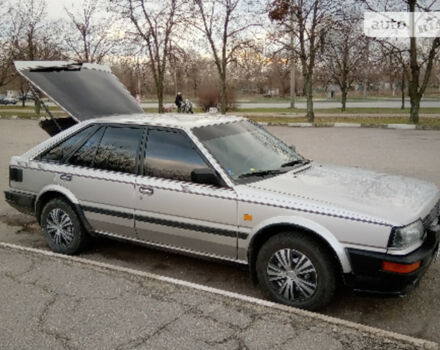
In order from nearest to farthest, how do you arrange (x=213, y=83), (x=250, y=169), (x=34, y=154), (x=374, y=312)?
(x=374, y=312)
(x=250, y=169)
(x=34, y=154)
(x=213, y=83)

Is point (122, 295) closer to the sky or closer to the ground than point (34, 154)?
closer to the ground

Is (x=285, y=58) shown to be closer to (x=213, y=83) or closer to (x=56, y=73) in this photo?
(x=213, y=83)

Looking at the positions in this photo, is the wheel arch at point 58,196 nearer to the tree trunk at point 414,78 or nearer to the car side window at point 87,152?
the car side window at point 87,152

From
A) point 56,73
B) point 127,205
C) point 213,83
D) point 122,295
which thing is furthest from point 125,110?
point 213,83

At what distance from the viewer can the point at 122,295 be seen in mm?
3496

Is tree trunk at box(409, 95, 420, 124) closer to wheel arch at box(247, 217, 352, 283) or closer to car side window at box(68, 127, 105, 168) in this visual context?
car side window at box(68, 127, 105, 168)

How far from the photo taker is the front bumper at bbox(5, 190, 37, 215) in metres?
4.89

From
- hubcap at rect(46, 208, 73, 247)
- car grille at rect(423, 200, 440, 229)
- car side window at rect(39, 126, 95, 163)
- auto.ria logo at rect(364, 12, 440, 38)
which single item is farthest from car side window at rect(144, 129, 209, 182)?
auto.ria logo at rect(364, 12, 440, 38)

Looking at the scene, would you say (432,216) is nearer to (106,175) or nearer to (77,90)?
(106,175)

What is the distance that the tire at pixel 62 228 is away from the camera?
15.1ft

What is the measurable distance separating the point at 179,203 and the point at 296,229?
1.06m

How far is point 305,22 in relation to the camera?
68.4ft

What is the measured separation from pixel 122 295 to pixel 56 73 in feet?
10.2

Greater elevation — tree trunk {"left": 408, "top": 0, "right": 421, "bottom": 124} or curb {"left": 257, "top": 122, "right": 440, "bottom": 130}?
tree trunk {"left": 408, "top": 0, "right": 421, "bottom": 124}
